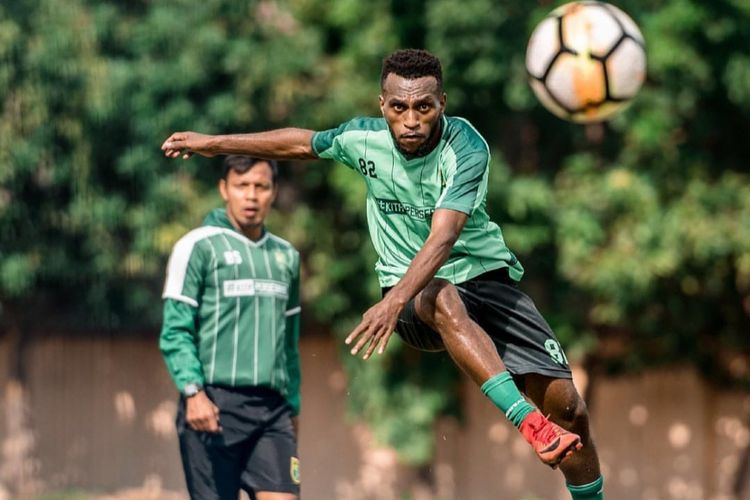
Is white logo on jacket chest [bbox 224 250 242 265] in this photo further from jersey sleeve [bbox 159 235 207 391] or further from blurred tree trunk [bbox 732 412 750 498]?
blurred tree trunk [bbox 732 412 750 498]

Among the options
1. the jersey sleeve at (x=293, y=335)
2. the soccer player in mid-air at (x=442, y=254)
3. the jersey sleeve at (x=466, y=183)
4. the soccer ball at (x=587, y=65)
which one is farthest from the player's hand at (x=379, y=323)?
the soccer ball at (x=587, y=65)

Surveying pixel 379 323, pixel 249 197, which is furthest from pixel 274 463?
pixel 379 323

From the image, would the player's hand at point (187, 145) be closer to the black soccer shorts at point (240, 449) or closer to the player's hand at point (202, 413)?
the player's hand at point (202, 413)

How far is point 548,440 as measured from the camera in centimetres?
513

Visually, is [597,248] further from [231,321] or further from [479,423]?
[231,321]

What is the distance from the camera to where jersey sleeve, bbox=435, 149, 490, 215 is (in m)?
5.39

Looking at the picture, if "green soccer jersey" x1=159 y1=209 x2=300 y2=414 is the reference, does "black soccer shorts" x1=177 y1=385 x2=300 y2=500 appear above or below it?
below

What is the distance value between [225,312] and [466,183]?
1833mm

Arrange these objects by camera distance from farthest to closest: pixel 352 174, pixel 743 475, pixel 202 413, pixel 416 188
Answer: pixel 743 475
pixel 352 174
pixel 202 413
pixel 416 188

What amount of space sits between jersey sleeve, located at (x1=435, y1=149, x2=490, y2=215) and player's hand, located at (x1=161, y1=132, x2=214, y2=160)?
1.19 m

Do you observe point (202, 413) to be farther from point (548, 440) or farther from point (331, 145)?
point (548, 440)

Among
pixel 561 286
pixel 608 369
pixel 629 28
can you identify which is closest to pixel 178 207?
pixel 561 286

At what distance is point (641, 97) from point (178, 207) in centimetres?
441

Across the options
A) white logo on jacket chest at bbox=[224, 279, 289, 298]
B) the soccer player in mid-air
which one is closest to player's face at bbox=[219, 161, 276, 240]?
white logo on jacket chest at bbox=[224, 279, 289, 298]
